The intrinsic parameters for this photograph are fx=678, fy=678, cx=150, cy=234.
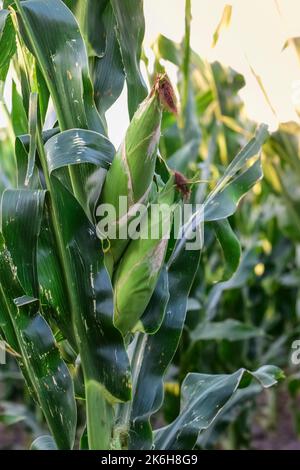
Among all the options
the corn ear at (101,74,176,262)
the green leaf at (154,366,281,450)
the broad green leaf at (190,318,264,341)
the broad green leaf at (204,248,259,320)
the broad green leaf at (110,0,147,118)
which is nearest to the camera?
the corn ear at (101,74,176,262)

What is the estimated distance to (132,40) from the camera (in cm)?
77

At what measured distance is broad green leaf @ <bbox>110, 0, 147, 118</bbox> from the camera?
29.5 inches

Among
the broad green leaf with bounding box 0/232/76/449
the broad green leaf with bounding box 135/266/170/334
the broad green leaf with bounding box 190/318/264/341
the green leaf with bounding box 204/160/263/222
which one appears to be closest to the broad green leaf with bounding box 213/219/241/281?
the green leaf with bounding box 204/160/263/222

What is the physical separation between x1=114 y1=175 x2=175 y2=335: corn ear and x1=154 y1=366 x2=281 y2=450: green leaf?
0.71 feet

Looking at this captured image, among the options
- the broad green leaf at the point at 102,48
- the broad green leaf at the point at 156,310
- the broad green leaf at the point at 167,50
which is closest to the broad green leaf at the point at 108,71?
the broad green leaf at the point at 102,48

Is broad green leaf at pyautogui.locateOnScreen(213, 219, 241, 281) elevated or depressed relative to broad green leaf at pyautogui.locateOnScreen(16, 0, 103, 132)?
depressed

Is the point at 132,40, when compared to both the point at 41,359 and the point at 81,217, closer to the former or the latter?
the point at 81,217

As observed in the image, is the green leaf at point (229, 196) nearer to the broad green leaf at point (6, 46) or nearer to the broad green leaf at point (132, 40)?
the broad green leaf at point (132, 40)

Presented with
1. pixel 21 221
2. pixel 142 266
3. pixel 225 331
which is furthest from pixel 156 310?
pixel 225 331

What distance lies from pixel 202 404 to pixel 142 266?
28 cm

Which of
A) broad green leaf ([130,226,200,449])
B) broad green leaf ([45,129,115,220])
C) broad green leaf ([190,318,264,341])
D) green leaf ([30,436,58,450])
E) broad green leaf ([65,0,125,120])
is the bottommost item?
broad green leaf ([190,318,264,341])

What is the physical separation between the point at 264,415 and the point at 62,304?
189 cm

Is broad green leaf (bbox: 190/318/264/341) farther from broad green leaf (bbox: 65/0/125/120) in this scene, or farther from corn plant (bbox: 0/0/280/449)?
broad green leaf (bbox: 65/0/125/120)

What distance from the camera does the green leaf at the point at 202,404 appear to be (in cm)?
85
